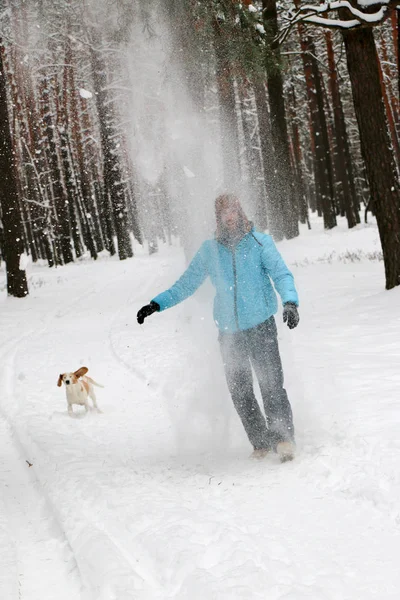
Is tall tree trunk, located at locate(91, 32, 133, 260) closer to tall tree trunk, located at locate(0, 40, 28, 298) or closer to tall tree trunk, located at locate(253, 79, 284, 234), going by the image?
tall tree trunk, located at locate(253, 79, 284, 234)

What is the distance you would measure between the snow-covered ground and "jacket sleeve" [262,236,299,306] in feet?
3.95

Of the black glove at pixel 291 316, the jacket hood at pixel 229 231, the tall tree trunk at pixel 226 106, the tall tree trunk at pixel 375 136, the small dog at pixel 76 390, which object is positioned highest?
the tall tree trunk at pixel 226 106

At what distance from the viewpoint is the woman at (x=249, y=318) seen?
4656mm

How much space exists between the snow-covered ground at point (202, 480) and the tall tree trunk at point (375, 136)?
3.45ft

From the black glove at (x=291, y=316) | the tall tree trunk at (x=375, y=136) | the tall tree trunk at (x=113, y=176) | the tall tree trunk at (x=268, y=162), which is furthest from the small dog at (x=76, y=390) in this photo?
the tall tree trunk at (x=113, y=176)

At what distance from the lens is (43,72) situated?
97.7ft

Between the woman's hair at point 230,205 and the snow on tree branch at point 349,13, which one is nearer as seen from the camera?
the woman's hair at point 230,205

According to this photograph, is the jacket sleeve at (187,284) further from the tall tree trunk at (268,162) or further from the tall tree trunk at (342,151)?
the tall tree trunk at (342,151)

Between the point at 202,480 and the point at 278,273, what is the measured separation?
1646 millimetres

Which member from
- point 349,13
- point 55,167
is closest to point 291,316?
point 349,13

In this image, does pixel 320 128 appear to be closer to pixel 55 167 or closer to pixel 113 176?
pixel 113 176

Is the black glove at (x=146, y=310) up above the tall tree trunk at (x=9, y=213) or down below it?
below

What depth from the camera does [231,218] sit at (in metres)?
4.70

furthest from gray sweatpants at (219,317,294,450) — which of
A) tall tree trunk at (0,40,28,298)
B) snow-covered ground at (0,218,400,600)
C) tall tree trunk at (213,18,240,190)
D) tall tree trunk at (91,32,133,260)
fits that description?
tall tree trunk at (91,32,133,260)
